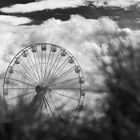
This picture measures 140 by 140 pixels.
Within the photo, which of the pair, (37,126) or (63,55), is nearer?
(37,126)

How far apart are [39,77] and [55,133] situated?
120ft

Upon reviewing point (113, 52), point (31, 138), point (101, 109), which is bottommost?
point (31, 138)

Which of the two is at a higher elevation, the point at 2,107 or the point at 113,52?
the point at 113,52

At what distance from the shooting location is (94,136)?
5.84 metres

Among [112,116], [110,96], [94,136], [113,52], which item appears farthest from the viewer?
[113,52]

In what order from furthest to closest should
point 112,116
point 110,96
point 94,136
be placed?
1. point 110,96
2. point 112,116
3. point 94,136

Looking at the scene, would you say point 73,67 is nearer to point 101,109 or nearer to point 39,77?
point 39,77

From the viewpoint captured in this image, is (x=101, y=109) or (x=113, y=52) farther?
(x=113, y=52)

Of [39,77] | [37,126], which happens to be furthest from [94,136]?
[39,77]

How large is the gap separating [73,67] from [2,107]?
3813 centimetres

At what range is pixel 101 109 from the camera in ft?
22.3

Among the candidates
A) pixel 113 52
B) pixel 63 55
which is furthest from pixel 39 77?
pixel 113 52

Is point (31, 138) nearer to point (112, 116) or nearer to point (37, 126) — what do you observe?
point (37, 126)

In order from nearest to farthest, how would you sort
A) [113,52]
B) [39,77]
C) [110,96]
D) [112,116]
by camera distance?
1. [112,116]
2. [110,96]
3. [113,52]
4. [39,77]
